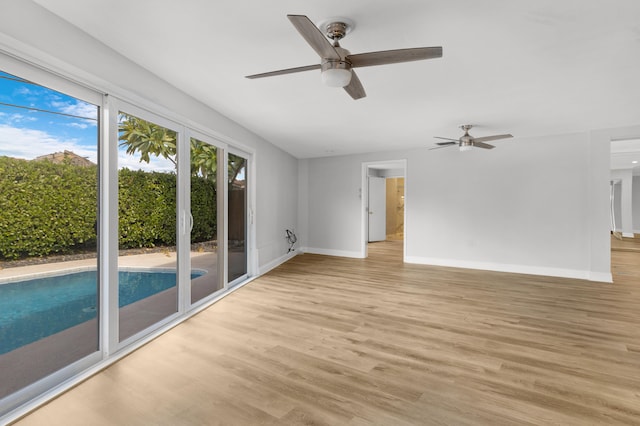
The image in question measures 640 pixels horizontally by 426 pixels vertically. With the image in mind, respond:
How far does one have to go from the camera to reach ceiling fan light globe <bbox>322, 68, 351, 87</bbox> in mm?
1971

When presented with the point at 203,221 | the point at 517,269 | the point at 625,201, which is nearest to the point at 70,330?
the point at 203,221

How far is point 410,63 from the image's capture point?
262 cm

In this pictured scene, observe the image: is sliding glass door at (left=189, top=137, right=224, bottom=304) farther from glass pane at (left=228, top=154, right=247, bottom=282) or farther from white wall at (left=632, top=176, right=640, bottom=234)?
white wall at (left=632, top=176, right=640, bottom=234)

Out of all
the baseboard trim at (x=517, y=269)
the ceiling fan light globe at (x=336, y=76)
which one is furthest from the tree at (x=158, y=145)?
the baseboard trim at (x=517, y=269)

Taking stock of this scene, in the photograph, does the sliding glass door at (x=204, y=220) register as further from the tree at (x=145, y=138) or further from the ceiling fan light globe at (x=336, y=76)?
the ceiling fan light globe at (x=336, y=76)

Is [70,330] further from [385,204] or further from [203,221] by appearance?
[385,204]

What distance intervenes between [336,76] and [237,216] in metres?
3.14

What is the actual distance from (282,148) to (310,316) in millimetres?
3962

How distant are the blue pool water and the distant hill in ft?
2.67

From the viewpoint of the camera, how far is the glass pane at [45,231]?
1835mm

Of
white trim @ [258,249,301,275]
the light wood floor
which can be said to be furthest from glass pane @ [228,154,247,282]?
the light wood floor

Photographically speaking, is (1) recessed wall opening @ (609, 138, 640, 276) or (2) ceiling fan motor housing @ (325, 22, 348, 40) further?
(1) recessed wall opening @ (609, 138, 640, 276)

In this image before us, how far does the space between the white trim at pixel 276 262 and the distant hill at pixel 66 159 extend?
11.0 feet

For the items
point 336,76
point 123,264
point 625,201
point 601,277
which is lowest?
point 601,277
